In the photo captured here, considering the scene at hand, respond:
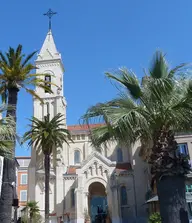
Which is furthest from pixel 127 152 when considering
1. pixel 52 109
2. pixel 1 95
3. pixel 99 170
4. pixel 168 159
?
pixel 168 159

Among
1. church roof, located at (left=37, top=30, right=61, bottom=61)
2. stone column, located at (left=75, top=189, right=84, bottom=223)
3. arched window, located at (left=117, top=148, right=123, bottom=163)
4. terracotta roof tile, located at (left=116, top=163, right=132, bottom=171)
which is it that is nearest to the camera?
stone column, located at (left=75, top=189, right=84, bottom=223)

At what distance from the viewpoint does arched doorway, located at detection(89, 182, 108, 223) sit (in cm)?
4371

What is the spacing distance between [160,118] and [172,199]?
2951 millimetres

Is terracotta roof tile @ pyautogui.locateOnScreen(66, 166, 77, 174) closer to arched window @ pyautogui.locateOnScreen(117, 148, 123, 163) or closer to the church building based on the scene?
the church building

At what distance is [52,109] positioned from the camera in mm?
51219

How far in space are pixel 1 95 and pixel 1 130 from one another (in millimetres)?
9119

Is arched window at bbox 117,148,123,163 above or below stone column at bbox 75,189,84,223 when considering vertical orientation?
above

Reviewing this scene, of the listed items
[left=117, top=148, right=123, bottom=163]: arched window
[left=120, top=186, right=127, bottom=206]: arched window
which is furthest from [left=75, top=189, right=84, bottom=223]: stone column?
[left=117, top=148, right=123, bottom=163]: arched window

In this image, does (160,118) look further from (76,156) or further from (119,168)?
(76,156)

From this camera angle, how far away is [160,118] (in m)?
10.7

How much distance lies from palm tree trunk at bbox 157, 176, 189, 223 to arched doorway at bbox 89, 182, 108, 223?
114 ft

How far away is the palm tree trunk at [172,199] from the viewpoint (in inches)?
384

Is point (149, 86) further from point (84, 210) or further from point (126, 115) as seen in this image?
point (84, 210)

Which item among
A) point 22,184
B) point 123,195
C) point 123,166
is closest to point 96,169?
point 123,166
